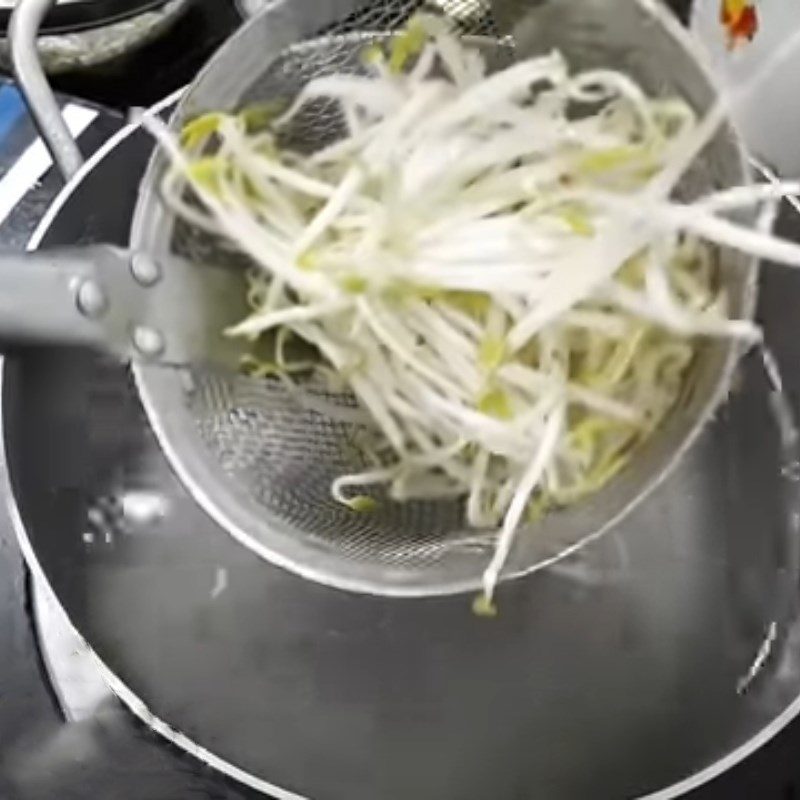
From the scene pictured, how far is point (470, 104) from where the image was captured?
71 centimetres

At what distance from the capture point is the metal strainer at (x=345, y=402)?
0.70m

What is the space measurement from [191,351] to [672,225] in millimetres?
196

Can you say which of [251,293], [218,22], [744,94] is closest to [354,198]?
[251,293]

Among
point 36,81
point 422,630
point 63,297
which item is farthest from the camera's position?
point 422,630

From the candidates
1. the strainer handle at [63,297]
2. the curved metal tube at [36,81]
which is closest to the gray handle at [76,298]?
the strainer handle at [63,297]

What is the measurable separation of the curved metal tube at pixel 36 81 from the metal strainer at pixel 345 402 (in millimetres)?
54

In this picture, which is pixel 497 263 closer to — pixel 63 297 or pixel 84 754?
pixel 63 297

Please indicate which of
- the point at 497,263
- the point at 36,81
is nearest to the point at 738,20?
the point at 497,263

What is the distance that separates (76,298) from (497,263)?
18 cm

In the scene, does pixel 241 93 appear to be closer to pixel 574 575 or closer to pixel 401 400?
pixel 401 400

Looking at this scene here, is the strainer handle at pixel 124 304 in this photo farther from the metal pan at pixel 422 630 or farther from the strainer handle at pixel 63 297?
the metal pan at pixel 422 630

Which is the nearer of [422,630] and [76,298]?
[76,298]

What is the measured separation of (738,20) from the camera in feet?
2.55

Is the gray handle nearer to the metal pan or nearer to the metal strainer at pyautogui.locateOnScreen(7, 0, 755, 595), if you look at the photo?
the metal strainer at pyautogui.locateOnScreen(7, 0, 755, 595)
